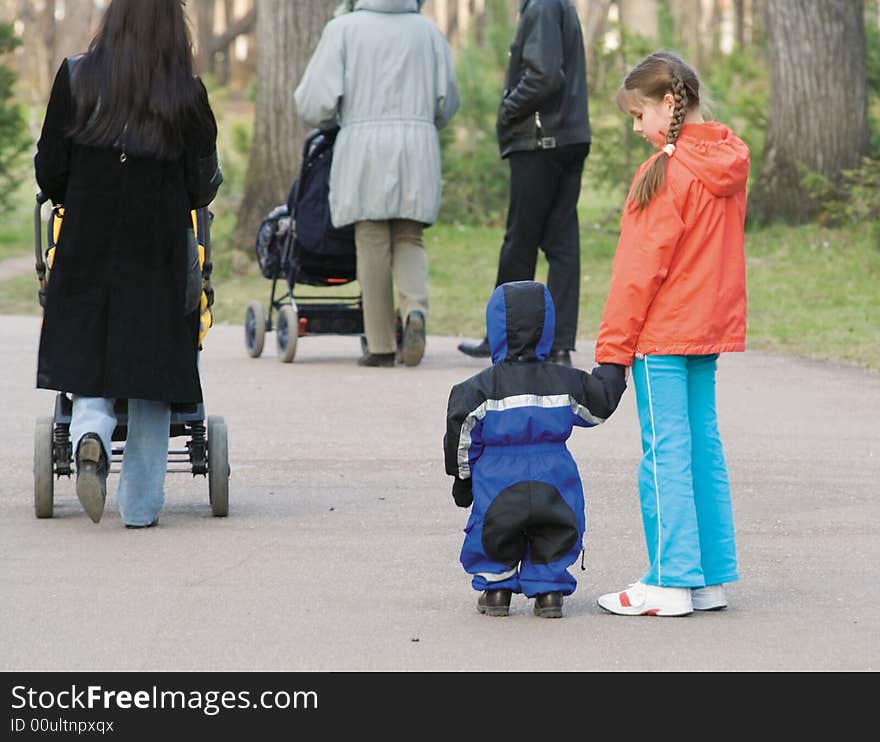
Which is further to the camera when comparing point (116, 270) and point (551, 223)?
point (551, 223)

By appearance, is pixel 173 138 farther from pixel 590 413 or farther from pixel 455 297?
pixel 455 297

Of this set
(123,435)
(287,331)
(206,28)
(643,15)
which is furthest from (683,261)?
(206,28)

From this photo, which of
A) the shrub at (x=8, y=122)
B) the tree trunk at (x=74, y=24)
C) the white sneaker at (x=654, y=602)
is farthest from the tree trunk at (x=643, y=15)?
the white sneaker at (x=654, y=602)

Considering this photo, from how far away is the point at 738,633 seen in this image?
5.07 meters

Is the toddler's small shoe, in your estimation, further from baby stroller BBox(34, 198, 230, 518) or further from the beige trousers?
baby stroller BBox(34, 198, 230, 518)

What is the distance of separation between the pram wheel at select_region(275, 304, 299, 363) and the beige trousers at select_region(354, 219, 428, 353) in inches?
17.4

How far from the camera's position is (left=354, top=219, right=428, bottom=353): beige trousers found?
10.9 meters

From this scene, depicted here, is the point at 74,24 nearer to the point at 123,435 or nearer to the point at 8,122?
the point at 8,122

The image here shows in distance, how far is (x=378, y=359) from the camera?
11.2 meters

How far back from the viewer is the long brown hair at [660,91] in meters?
5.18

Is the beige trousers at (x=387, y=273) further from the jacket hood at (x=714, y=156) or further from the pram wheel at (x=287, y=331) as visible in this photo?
the jacket hood at (x=714, y=156)

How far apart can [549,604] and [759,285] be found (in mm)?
10340
